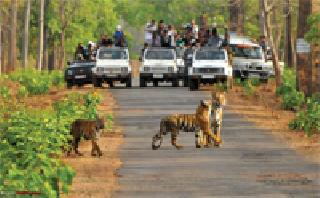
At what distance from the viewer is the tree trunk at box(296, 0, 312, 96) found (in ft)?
124

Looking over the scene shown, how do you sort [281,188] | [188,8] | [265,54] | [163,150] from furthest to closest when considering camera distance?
[188,8]
[265,54]
[163,150]
[281,188]

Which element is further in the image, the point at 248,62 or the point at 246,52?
the point at 246,52

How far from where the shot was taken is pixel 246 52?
179ft

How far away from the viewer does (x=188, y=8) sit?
415ft

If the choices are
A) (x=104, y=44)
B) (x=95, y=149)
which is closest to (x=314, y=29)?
(x=95, y=149)

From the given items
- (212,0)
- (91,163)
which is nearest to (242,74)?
(91,163)

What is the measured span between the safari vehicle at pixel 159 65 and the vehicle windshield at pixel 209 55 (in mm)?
3273

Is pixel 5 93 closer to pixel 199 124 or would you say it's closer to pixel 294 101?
pixel 294 101

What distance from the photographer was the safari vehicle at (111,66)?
171 ft

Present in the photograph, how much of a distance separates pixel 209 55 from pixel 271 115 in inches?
549

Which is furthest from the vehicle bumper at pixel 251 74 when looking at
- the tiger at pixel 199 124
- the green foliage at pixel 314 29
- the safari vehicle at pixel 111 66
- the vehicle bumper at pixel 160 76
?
the tiger at pixel 199 124

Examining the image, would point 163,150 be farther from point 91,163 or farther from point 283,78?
point 283,78

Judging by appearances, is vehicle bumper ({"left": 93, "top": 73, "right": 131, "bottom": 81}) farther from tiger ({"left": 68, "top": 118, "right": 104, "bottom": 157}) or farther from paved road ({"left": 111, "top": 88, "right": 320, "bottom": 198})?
tiger ({"left": 68, "top": 118, "right": 104, "bottom": 157})

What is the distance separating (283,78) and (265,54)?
450 cm
